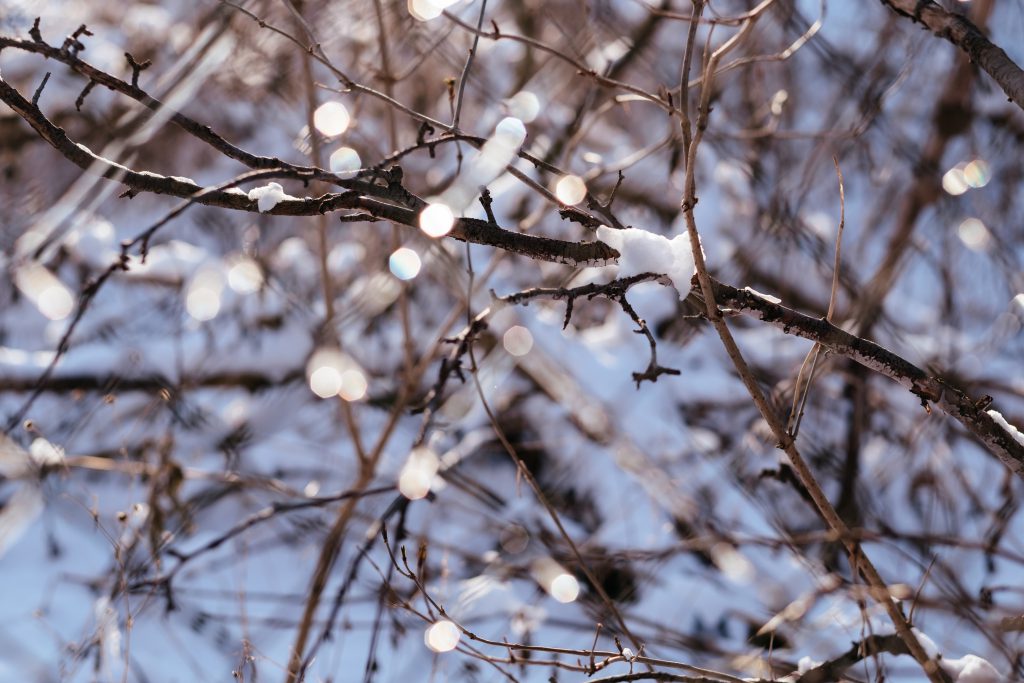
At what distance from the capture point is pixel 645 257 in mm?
862

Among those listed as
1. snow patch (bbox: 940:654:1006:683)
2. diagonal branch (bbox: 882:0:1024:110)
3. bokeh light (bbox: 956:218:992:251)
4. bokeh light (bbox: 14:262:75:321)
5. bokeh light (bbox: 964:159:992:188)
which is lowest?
snow patch (bbox: 940:654:1006:683)

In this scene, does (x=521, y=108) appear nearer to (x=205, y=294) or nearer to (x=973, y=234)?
(x=205, y=294)

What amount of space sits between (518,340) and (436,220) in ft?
6.49

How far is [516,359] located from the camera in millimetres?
2824

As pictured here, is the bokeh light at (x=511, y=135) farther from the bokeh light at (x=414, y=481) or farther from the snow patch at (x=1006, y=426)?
Result: the snow patch at (x=1006, y=426)

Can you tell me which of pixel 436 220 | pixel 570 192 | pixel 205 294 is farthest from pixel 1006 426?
pixel 205 294

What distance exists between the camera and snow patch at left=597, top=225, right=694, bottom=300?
2.82 ft

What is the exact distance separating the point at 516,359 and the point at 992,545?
164cm

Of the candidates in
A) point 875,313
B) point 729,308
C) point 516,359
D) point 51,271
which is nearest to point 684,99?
point 729,308

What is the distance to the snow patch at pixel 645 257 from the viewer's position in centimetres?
86

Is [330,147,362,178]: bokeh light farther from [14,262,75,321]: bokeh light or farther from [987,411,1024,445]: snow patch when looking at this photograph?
[14,262,75,321]: bokeh light

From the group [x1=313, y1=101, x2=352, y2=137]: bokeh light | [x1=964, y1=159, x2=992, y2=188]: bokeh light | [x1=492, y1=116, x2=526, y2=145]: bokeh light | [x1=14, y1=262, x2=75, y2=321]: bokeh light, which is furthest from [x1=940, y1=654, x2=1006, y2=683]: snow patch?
[x1=14, y1=262, x2=75, y2=321]: bokeh light

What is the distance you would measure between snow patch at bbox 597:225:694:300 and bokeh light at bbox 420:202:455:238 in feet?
0.57

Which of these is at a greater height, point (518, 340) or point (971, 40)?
point (518, 340)
